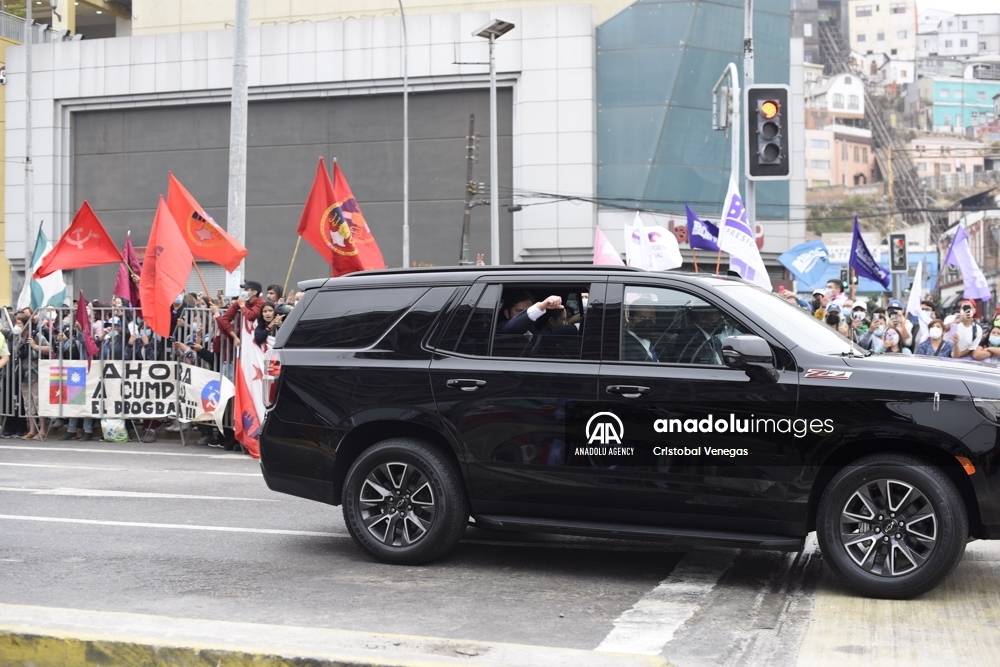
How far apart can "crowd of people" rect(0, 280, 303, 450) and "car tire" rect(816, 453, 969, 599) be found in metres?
8.99

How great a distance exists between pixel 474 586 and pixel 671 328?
1911 millimetres

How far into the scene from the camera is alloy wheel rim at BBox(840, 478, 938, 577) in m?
6.12

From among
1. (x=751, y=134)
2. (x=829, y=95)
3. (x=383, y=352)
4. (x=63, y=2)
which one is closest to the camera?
(x=383, y=352)

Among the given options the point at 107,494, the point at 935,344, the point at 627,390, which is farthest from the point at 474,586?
the point at 935,344

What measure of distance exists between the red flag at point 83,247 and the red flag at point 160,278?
1819 mm

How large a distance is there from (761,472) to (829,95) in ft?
395

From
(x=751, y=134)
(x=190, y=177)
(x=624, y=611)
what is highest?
(x=190, y=177)

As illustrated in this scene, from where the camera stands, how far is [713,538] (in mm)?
6434

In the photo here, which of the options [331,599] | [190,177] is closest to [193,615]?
[331,599]

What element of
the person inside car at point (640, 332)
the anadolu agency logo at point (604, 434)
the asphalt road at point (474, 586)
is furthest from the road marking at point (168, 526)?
the person inside car at point (640, 332)

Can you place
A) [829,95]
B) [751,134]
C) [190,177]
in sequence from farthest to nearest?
1. [829,95]
2. [190,177]
3. [751,134]

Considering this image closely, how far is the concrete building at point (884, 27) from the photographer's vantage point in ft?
505

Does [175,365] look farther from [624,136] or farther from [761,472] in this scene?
[624,136]

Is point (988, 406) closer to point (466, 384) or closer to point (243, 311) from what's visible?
point (466, 384)
